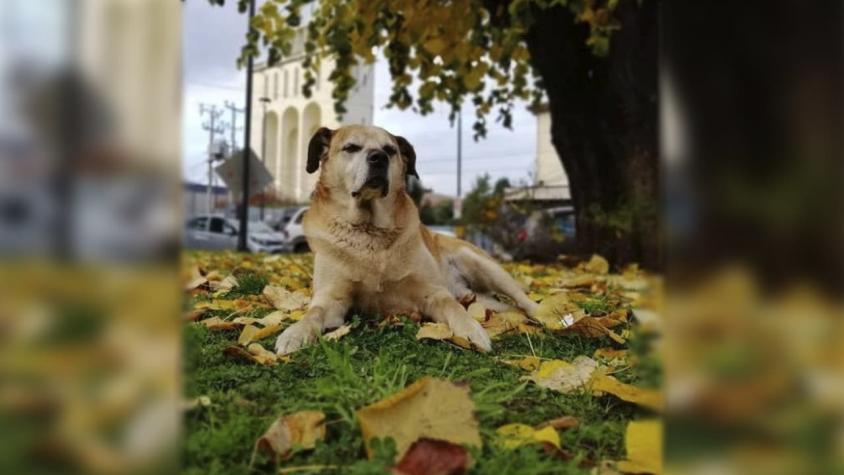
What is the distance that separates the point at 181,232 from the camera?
61cm

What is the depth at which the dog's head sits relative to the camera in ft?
10.3

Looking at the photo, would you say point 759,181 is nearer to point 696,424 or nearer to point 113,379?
point 696,424

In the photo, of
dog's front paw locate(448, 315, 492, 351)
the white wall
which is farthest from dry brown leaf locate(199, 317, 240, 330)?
the white wall

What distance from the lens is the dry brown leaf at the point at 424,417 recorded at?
1231mm

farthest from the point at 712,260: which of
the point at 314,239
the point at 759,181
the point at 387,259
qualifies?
the point at 314,239

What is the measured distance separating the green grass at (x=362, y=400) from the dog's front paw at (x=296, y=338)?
0.25ft

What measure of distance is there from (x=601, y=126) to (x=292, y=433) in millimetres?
6751

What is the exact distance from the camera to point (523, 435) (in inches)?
53.0

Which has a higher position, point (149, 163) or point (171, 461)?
point (149, 163)

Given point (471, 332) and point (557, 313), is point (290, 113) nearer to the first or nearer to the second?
point (557, 313)

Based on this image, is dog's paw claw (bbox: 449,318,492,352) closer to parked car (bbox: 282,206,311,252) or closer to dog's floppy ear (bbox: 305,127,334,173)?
dog's floppy ear (bbox: 305,127,334,173)

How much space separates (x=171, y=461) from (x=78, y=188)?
0.25 m

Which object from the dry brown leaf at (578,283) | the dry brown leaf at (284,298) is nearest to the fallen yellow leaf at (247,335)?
the dry brown leaf at (284,298)

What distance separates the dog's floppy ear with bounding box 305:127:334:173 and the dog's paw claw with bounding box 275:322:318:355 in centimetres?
107
